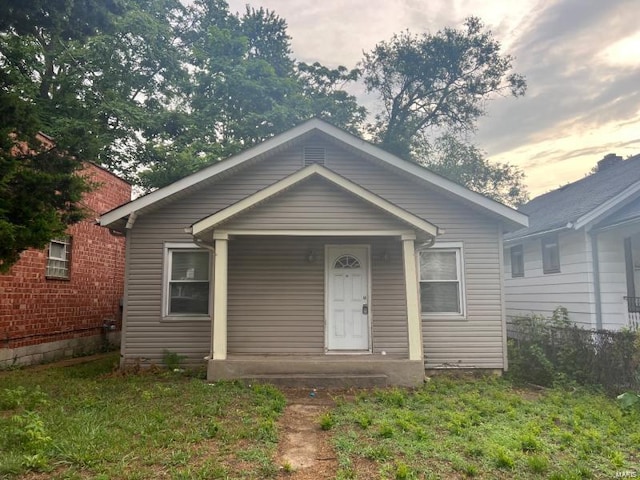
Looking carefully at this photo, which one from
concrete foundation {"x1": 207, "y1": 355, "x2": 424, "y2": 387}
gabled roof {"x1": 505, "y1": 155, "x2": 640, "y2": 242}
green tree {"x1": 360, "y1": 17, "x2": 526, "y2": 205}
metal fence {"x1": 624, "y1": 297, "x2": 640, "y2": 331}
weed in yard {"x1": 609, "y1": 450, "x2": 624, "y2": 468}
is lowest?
weed in yard {"x1": 609, "y1": 450, "x2": 624, "y2": 468}

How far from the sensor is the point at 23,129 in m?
5.11

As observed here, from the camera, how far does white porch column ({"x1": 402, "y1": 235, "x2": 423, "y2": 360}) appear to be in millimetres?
6852

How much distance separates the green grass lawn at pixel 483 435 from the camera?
144 inches

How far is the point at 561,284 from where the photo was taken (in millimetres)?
9797

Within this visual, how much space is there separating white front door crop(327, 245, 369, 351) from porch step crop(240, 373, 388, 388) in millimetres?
1390

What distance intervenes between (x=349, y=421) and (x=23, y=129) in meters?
5.38

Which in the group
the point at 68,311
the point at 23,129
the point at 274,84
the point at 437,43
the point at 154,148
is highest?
the point at 437,43

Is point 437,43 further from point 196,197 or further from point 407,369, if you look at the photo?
point 407,369

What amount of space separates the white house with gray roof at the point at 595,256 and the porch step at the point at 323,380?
17.3ft

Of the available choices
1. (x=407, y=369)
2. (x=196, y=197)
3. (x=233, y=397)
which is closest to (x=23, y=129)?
(x=196, y=197)

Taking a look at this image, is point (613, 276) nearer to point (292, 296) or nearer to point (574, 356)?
point (574, 356)

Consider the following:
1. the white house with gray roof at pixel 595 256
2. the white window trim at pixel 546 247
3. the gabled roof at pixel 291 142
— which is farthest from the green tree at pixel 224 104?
the white house with gray roof at pixel 595 256

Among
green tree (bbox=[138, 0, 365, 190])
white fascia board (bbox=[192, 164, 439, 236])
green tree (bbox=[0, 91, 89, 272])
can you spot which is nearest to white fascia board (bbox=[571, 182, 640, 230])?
white fascia board (bbox=[192, 164, 439, 236])

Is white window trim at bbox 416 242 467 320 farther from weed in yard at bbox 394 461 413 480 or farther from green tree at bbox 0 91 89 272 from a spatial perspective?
green tree at bbox 0 91 89 272
